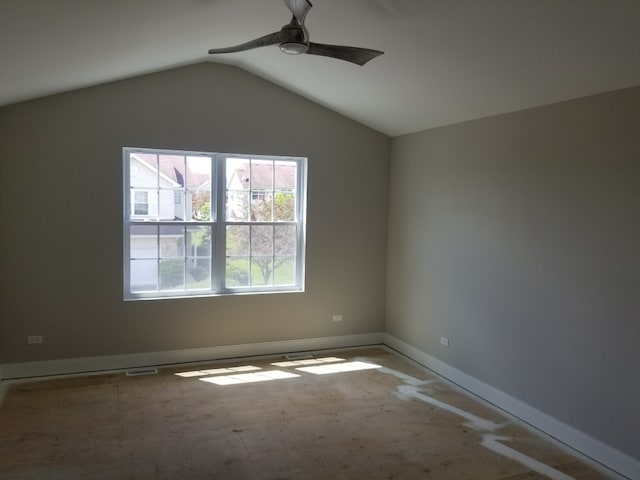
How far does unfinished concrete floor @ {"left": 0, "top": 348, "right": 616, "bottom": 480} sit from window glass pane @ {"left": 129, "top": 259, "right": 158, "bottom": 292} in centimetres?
81

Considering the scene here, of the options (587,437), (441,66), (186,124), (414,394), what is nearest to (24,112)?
(186,124)

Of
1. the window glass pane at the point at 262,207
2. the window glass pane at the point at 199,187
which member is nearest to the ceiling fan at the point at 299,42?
the window glass pane at the point at 199,187

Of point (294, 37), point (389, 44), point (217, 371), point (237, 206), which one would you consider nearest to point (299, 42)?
point (294, 37)

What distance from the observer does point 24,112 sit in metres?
3.99

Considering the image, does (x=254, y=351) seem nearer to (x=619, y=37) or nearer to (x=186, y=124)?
(x=186, y=124)

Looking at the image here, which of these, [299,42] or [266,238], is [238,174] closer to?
[266,238]

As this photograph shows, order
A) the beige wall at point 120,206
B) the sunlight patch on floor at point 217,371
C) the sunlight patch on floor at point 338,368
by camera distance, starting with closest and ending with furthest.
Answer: the beige wall at point 120,206
the sunlight patch on floor at point 217,371
the sunlight patch on floor at point 338,368

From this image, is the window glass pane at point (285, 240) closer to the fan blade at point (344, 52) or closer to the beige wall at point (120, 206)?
the beige wall at point (120, 206)

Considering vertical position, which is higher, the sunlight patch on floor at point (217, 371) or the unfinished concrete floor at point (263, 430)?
the sunlight patch on floor at point (217, 371)

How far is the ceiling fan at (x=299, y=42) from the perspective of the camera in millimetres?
2236

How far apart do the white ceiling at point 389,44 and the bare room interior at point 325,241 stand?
0.07 ft

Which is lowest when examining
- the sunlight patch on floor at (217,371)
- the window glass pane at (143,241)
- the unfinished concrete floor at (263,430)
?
the unfinished concrete floor at (263,430)

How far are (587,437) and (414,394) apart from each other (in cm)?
135

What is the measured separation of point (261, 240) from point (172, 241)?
2.96ft
